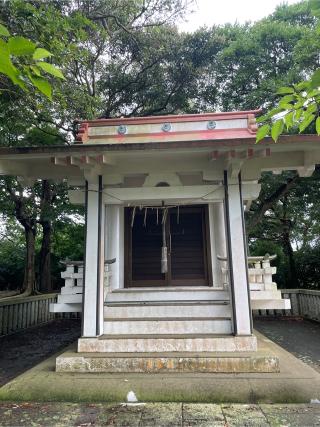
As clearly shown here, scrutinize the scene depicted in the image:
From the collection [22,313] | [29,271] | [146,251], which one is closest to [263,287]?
[146,251]

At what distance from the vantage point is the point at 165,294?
5152 mm

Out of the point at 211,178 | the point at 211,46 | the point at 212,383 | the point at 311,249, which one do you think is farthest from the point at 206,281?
the point at 211,46

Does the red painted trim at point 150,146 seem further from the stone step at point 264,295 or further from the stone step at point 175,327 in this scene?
the stone step at point 175,327

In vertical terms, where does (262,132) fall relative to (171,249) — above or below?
above

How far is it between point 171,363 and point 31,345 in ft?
13.2

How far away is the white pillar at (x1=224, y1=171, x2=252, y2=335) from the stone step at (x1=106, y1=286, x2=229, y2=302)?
112 centimetres

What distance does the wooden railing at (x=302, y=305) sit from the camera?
8477mm

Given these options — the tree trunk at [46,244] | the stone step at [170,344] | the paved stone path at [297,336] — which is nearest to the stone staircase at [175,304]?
the stone step at [170,344]

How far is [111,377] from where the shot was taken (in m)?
3.44

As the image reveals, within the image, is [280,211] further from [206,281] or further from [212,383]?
[212,383]

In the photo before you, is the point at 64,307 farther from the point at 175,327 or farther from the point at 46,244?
the point at 46,244

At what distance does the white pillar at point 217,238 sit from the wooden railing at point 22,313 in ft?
15.8

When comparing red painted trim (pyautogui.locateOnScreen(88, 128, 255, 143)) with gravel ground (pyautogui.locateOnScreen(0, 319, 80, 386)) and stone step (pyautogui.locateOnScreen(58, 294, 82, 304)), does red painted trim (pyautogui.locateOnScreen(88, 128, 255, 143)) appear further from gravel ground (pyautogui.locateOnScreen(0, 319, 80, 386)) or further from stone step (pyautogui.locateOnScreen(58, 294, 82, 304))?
gravel ground (pyautogui.locateOnScreen(0, 319, 80, 386))

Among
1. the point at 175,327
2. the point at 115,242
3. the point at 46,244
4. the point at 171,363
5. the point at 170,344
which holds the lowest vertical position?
the point at 171,363
